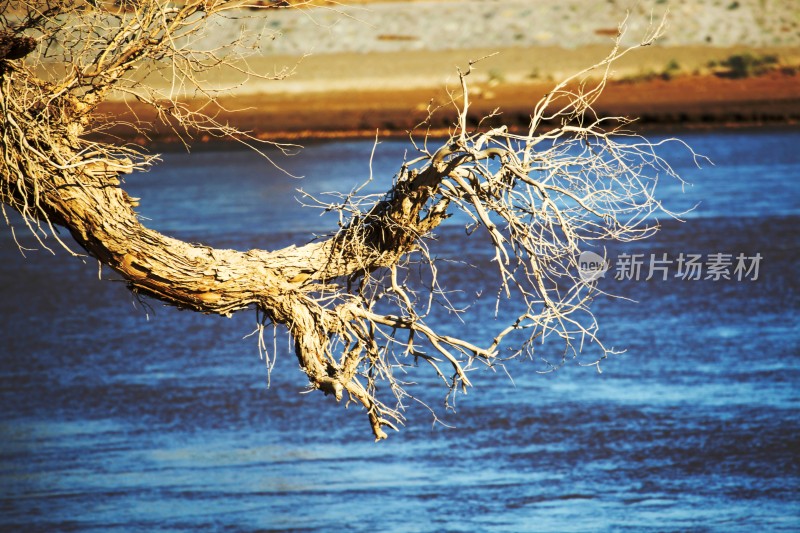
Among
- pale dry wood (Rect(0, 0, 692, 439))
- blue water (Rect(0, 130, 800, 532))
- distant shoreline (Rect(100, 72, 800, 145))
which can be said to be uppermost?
distant shoreline (Rect(100, 72, 800, 145))

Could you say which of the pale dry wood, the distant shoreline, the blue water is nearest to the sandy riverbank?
the distant shoreline

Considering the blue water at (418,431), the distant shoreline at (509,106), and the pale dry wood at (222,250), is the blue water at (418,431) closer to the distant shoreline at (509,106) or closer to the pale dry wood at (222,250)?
the pale dry wood at (222,250)

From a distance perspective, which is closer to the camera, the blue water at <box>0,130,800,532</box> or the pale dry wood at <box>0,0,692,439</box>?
the pale dry wood at <box>0,0,692,439</box>

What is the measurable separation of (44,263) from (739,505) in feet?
47.3

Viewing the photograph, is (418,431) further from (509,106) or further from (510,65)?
(510,65)

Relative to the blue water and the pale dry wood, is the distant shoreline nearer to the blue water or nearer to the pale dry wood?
the blue water

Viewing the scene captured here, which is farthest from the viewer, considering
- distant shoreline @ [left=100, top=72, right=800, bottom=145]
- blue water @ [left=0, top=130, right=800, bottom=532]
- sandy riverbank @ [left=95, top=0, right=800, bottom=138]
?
sandy riverbank @ [left=95, top=0, right=800, bottom=138]

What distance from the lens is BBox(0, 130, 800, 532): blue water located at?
9508 millimetres

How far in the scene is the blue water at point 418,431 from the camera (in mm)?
9508

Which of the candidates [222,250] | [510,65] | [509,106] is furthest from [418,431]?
[510,65]

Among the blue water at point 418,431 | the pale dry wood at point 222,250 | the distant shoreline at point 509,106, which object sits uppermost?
the distant shoreline at point 509,106

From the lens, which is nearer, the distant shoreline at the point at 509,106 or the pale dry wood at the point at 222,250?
the pale dry wood at the point at 222,250

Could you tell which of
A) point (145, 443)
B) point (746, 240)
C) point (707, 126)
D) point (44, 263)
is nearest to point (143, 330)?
point (145, 443)

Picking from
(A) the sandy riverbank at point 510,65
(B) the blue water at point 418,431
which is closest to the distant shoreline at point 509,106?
(A) the sandy riverbank at point 510,65
